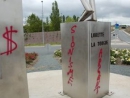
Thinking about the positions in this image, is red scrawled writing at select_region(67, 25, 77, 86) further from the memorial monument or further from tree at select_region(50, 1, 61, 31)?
tree at select_region(50, 1, 61, 31)

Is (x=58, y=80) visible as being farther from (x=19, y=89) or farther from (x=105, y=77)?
(x=19, y=89)

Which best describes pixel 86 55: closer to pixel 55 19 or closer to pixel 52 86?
pixel 52 86

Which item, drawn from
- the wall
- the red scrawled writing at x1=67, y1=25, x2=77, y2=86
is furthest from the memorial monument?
the wall

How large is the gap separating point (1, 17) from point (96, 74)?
2.49 metres

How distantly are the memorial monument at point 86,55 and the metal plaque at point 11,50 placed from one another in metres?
1.42

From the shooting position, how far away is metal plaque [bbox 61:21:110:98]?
3830mm

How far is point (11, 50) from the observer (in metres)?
2.83

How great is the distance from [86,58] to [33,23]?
109 feet

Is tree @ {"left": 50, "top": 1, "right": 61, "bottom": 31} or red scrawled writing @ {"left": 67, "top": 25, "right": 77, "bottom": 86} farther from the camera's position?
tree @ {"left": 50, "top": 1, "right": 61, "bottom": 31}

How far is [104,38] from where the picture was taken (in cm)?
423

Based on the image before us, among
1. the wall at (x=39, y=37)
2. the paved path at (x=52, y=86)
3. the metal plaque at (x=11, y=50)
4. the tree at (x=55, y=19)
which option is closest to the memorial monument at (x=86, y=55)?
the paved path at (x=52, y=86)

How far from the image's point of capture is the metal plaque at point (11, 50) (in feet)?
8.94

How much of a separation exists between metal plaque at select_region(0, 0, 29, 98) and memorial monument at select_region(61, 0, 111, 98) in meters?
1.42

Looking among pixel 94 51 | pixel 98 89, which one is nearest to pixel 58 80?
pixel 98 89
